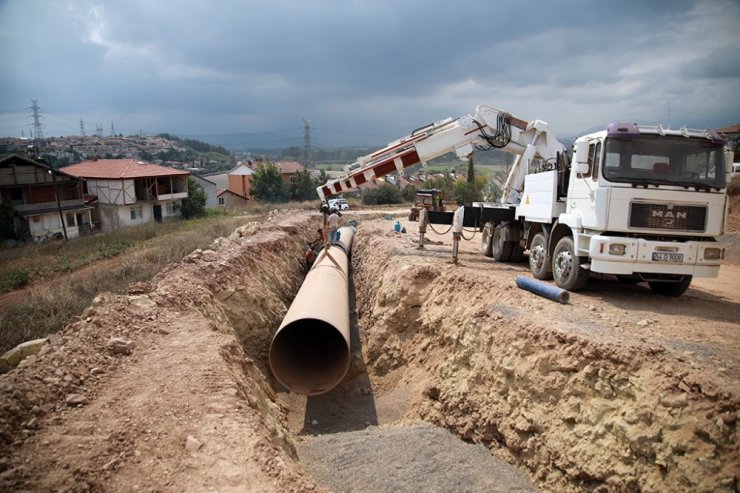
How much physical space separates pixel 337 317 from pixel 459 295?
2566 millimetres

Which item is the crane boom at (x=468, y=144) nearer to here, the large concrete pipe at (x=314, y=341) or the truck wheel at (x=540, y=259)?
the truck wheel at (x=540, y=259)

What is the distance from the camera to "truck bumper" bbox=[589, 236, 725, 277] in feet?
23.6

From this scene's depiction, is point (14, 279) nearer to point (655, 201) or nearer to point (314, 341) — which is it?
point (314, 341)

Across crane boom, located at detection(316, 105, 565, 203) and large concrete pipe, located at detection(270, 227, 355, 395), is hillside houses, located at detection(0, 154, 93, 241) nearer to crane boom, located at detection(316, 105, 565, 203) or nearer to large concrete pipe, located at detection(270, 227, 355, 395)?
crane boom, located at detection(316, 105, 565, 203)

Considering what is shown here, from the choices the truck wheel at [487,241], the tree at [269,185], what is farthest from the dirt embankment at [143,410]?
the tree at [269,185]

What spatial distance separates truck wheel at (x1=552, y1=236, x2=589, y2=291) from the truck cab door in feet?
2.21

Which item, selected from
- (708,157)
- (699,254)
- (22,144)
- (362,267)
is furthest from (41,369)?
(22,144)

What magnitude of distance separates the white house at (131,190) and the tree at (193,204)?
1.71 feet

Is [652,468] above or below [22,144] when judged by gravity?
below

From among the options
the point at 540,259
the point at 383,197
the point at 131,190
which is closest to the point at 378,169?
the point at 540,259

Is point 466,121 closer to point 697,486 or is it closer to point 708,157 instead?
point 708,157

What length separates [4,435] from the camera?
4.46 m

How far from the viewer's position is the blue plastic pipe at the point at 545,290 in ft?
24.7

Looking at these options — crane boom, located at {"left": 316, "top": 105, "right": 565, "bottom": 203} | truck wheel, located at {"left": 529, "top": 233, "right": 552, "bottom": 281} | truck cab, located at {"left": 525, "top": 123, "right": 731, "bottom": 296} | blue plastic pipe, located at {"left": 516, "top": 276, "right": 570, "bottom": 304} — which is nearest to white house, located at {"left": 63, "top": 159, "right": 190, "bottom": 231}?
crane boom, located at {"left": 316, "top": 105, "right": 565, "bottom": 203}
